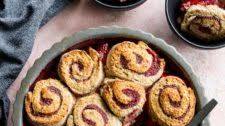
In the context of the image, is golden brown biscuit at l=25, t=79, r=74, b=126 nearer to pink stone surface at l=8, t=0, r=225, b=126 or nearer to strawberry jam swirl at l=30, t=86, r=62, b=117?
strawberry jam swirl at l=30, t=86, r=62, b=117

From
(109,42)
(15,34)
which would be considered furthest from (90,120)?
(15,34)

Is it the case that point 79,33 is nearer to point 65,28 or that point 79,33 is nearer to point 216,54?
point 65,28

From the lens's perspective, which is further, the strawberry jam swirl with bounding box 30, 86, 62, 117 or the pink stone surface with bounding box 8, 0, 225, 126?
the pink stone surface with bounding box 8, 0, 225, 126

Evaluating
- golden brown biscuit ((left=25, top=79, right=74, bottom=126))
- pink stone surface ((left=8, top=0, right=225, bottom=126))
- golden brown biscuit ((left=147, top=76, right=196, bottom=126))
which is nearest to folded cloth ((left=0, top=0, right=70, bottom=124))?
pink stone surface ((left=8, top=0, right=225, bottom=126))

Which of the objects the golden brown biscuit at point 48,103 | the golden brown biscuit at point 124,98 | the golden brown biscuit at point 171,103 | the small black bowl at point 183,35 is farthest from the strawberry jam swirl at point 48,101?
the small black bowl at point 183,35

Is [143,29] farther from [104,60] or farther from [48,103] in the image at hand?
[48,103]

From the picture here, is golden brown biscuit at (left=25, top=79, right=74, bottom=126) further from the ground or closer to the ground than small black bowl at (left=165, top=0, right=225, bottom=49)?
closer to the ground
